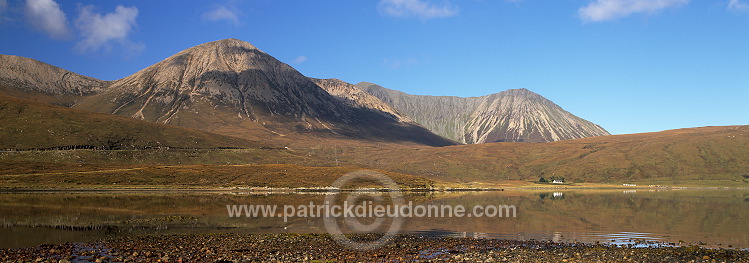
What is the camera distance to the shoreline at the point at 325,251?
28531mm

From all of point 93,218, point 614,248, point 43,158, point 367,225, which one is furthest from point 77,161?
point 614,248

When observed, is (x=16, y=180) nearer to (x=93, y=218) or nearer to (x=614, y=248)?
(x=93, y=218)

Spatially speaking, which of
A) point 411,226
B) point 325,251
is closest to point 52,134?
point 411,226

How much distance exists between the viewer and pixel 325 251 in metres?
32.1

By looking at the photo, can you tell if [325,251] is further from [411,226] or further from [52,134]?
[52,134]

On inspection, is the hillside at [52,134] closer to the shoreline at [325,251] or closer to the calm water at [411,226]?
the calm water at [411,226]

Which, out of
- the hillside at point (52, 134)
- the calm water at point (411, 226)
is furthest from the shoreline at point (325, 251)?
the hillside at point (52, 134)

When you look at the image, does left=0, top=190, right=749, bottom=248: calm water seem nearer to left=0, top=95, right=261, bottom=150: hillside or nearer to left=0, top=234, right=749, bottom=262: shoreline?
left=0, top=234, right=749, bottom=262: shoreline

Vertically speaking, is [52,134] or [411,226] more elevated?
[52,134]

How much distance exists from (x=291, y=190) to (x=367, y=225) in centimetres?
7024

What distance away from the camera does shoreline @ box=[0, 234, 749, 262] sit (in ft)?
93.6

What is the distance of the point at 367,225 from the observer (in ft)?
165

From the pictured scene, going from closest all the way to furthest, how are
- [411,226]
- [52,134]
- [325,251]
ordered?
1. [325,251]
2. [411,226]
3. [52,134]

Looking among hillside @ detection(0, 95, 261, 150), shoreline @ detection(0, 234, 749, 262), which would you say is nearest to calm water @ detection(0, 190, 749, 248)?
shoreline @ detection(0, 234, 749, 262)
